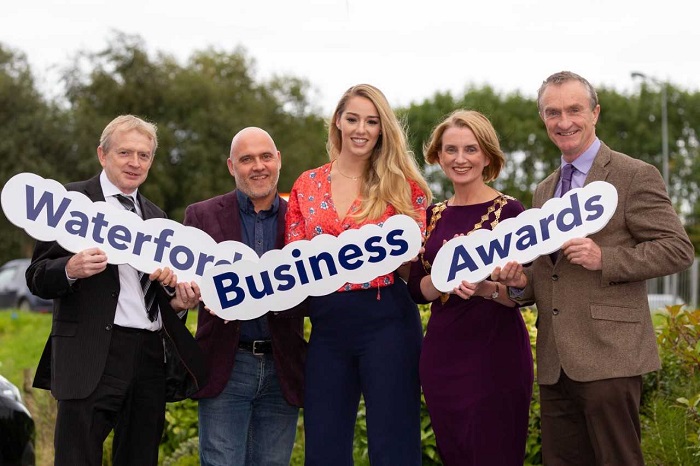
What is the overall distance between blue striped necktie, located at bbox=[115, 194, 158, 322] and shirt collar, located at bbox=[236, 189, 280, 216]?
1.81 feet

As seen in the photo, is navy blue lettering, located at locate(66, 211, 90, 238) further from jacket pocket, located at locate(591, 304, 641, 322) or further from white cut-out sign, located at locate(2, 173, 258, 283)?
jacket pocket, located at locate(591, 304, 641, 322)

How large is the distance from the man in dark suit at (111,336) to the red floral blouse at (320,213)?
24.8 inches

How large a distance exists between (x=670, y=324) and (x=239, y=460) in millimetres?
2686

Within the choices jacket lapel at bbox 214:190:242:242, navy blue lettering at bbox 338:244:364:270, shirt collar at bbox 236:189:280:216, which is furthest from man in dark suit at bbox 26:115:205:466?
navy blue lettering at bbox 338:244:364:270

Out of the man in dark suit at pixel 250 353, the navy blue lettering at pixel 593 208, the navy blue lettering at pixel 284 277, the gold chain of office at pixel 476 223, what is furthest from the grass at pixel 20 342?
the navy blue lettering at pixel 593 208

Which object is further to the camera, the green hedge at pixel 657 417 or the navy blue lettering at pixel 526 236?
the green hedge at pixel 657 417

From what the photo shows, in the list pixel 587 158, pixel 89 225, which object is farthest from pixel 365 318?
pixel 89 225

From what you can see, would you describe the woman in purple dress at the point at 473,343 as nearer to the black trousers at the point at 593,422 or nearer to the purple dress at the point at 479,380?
the purple dress at the point at 479,380

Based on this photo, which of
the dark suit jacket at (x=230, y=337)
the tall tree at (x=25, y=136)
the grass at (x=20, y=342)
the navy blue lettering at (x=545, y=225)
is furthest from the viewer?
the tall tree at (x=25, y=136)

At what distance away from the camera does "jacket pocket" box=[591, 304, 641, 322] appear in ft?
14.2

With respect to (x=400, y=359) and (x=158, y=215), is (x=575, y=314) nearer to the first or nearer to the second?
(x=400, y=359)

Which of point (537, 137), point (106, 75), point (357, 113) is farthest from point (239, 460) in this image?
point (537, 137)

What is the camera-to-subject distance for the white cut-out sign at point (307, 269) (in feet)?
15.2

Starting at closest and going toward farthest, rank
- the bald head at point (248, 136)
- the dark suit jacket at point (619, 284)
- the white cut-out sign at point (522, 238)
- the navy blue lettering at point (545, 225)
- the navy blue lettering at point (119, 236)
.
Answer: the dark suit jacket at point (619, 284), the white cut-out sign at point (522, 238), the navy blue lettering at point (545, 225), the navy blue lettering at point (119, 236), the bald head at point (248, 136)
